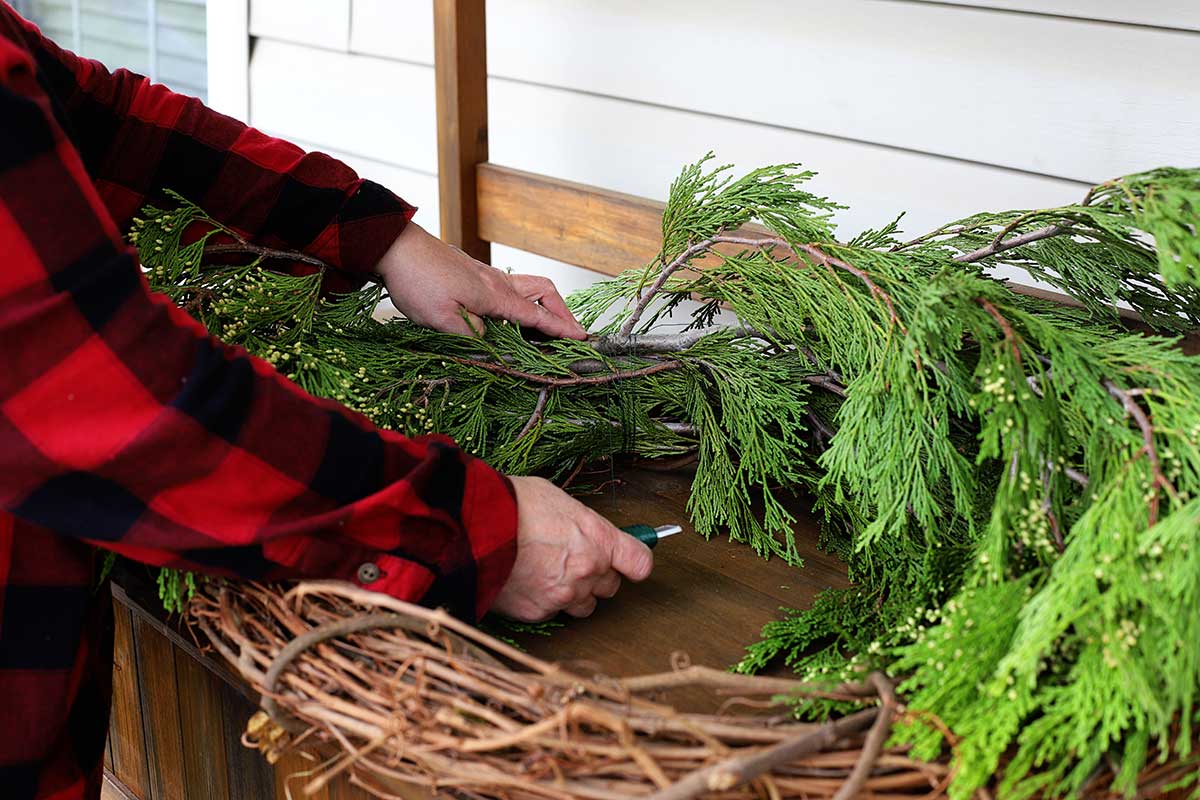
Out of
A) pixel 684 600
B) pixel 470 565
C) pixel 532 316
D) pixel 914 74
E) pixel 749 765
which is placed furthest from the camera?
pixel 914 74

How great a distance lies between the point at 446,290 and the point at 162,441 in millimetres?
436

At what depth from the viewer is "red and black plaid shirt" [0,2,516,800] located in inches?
23.4

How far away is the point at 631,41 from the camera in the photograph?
5.93ft

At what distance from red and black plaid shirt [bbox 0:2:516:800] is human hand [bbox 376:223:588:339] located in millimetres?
326

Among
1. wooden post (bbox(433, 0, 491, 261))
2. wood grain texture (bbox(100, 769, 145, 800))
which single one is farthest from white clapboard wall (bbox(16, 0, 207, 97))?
wood grain texture (bbox(100, 769, 145, 800))

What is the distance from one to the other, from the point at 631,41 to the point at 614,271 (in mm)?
424

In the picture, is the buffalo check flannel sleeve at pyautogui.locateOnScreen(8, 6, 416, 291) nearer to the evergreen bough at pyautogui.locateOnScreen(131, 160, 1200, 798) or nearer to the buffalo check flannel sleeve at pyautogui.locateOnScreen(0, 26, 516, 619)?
the evergreen bough at pyautogui.locateOnScreen(131, 160, 1200, 798)

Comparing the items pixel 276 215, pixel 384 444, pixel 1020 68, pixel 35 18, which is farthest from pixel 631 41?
pixel 35 18

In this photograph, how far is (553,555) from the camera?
2.49 feet

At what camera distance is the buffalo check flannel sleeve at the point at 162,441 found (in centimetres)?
59

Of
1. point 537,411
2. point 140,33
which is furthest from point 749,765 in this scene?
point 140,33

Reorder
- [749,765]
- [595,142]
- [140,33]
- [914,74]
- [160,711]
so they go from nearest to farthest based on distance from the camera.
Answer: [749,765] < [160,711] < [914,74] < [595,142] < [140,33]

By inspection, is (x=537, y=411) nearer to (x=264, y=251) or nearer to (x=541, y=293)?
(x=541, y=293)

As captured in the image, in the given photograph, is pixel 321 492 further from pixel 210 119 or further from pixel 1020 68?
pixel 1020 68
